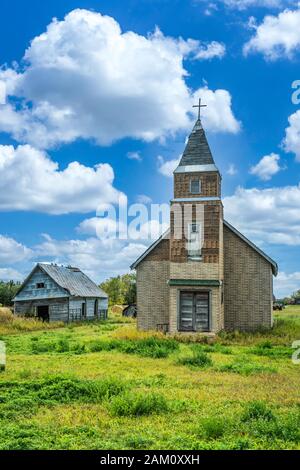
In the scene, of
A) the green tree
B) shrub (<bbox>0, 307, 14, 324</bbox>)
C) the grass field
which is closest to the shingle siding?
the grass field

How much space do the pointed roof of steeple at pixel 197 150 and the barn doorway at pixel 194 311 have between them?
672cm

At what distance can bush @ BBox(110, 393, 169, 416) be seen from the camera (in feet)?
29.6

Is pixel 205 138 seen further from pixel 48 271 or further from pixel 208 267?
pixel 48 271

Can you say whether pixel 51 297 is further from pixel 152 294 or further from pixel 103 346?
pixel 103 346

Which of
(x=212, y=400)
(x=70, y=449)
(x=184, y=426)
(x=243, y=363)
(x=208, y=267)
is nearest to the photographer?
(x=70, y=449)

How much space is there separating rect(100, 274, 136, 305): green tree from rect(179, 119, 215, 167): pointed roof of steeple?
40.3m

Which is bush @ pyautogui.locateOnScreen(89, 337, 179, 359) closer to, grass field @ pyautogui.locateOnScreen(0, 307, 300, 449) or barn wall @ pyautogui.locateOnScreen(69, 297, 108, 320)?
grass field @ pyautogui.locateOnScreen(0, 307, 300, 449)

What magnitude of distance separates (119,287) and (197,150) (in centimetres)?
4946

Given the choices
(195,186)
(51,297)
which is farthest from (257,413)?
(51,297)

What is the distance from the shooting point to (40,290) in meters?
41.1

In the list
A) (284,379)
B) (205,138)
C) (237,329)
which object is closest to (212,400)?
(284,379)

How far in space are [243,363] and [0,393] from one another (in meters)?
7.96

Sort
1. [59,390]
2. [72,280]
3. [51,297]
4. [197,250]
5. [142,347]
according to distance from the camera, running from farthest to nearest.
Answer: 1. [72,280]
2. [51,297]
3. [197,250]
4. [142,347]
5. [59,390]

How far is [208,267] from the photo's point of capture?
79.3ft
